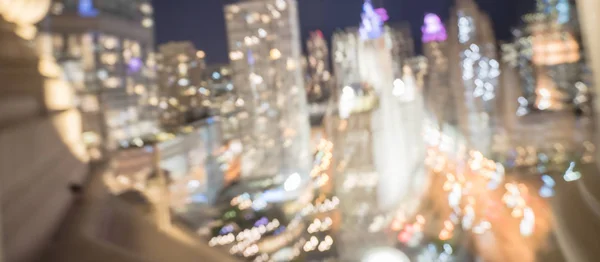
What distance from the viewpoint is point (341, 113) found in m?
12.4

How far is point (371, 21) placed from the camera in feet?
41.5

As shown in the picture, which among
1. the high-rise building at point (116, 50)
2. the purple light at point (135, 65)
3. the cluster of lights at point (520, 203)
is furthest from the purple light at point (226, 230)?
the cluster of lights at point (520, 203)

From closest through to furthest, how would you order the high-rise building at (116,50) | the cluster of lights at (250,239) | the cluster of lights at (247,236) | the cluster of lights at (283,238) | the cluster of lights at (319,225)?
the cluster of lights at (247,236), the cluster of lights at (250,239), the cluster of lights at (283,238), the high-rise building at (116,50), the cluster of lights at (319,225)

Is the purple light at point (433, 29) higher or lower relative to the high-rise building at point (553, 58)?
higher

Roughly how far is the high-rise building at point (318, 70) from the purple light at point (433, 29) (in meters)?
6.83

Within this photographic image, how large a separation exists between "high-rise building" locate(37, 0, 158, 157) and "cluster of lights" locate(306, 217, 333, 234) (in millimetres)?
5779

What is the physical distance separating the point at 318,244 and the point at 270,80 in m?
7.33

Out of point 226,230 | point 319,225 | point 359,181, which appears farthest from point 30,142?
point 319,225

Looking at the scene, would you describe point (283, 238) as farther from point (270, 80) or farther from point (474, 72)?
point (474, 72)

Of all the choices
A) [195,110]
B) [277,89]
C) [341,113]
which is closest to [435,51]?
[277,89]

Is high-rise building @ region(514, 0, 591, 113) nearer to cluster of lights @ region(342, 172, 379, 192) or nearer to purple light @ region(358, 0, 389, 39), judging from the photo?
purple light @ region(358, 0, 389, 39)

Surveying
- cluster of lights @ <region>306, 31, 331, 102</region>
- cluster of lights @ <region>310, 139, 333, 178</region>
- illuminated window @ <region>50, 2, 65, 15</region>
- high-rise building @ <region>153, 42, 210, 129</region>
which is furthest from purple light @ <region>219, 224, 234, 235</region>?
cluster of lights @ <region>306, 31, 331, 102</region>

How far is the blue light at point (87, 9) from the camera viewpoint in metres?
13.5

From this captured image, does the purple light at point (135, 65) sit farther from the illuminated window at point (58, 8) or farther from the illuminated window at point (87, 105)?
the illuminated window at point (87, 105)
